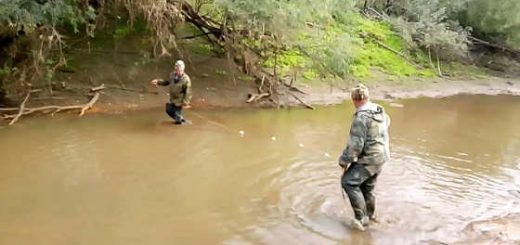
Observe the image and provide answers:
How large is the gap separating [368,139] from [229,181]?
288 centimetres

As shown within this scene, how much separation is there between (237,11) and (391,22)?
43.7ft

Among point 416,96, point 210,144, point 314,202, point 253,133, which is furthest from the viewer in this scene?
point 416,96

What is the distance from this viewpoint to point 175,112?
44.3 feet

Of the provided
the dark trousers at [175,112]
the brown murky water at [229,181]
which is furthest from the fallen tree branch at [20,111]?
the dark trousers at [175,112]

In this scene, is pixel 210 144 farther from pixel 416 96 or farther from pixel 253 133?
pixel 416 96

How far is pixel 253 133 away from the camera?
13.4m

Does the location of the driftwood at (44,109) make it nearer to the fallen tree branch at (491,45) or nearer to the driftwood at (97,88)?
the driftwood at (97,88)

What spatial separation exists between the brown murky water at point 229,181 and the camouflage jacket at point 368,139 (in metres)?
0.90

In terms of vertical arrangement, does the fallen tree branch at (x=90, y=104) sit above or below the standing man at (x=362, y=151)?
below

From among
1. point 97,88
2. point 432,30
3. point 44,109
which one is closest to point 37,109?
point 44,109

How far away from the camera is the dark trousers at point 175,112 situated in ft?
44.1

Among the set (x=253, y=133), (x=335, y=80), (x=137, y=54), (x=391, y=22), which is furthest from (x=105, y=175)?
(x=391, y=22)

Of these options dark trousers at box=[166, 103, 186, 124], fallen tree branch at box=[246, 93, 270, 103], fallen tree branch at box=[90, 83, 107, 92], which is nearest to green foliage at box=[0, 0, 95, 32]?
fallen tree branch at box=[90, 83, 107, 92]

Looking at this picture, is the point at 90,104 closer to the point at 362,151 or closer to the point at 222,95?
the point at 222,95
